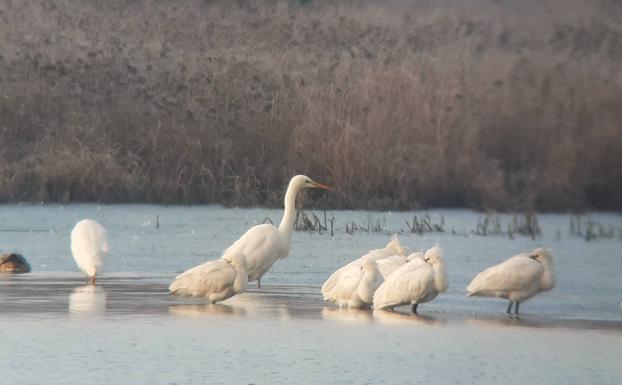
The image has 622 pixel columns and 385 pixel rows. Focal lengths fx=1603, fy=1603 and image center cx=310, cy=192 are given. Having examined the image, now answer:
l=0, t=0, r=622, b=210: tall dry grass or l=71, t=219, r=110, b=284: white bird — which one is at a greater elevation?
l=0, t=0, r=622, b=210: tall dry grass

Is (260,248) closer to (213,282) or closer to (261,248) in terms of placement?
(261,248)

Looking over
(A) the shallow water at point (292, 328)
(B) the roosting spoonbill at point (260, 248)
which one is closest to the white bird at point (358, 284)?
(A) the shallow water at point (292, 328)

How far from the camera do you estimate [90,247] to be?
572 inches

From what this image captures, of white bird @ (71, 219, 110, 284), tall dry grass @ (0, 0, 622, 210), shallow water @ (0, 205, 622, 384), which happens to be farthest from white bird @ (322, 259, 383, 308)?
tall dry grass @ (0, 0, 622, 210)

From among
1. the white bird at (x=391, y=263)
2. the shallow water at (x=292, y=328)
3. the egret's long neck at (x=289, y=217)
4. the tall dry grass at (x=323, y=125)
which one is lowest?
the shallow water at (x=292, y=328)

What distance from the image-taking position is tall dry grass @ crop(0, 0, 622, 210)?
72.3 ft

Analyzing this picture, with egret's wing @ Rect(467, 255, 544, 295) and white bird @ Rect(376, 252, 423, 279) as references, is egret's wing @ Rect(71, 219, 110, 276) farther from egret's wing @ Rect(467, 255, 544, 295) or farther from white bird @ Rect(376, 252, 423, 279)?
egret's wing @ Rect(467, 255, 544, 295)

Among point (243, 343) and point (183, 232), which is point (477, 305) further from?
point (183, 232)

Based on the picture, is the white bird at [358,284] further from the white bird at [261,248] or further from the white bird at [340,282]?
the white bird at [261,248]

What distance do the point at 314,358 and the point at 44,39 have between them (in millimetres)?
17817

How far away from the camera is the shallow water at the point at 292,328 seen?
9758 mm

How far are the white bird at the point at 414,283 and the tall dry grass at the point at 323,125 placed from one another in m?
9.33

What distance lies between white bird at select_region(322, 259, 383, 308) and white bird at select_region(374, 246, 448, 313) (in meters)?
0.25

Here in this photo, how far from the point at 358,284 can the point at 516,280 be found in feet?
4.11
